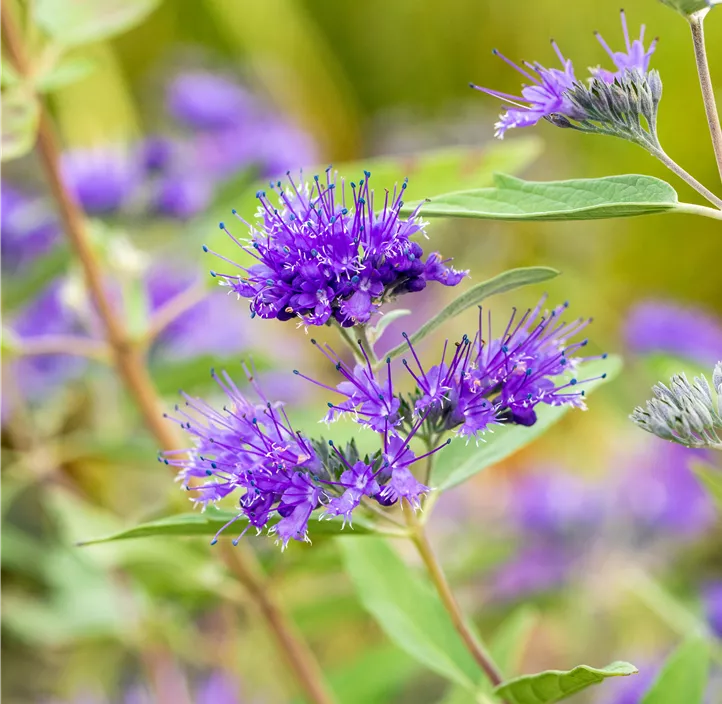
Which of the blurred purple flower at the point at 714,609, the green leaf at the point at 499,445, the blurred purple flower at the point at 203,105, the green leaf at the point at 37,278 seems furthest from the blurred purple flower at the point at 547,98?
the blurred purple flower at the point at 203,105

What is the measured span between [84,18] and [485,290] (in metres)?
0.79

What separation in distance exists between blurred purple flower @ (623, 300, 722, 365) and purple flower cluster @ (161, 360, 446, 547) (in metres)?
1.09

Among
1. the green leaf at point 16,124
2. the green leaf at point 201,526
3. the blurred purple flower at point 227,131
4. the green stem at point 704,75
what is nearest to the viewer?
the green stem at point 704,75

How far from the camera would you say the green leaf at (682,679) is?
32.2 inches

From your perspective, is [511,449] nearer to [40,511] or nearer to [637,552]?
[637,552]

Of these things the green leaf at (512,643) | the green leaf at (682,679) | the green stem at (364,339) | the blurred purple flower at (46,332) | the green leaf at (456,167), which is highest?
the blurred purple flower at (46,332)

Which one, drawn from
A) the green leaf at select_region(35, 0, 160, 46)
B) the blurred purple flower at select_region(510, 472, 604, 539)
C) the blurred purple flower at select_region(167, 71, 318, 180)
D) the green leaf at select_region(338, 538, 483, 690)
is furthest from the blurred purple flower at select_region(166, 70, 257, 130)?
the green leaf at select_region(338, 538, 483, 690)

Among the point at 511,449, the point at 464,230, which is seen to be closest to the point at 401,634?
the point at 511,449

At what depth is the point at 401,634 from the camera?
87 cm

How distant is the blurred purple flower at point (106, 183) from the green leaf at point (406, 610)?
920 millimetres

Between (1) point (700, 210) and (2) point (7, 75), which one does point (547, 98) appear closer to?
(1) point (700, 210)

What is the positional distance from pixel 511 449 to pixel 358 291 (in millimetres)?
240

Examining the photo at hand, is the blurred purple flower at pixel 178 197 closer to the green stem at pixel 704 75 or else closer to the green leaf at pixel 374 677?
the green leaf at pixel 374 677

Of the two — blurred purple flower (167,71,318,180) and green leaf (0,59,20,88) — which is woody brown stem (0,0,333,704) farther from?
blurred purple flower (167,71,318,180)
